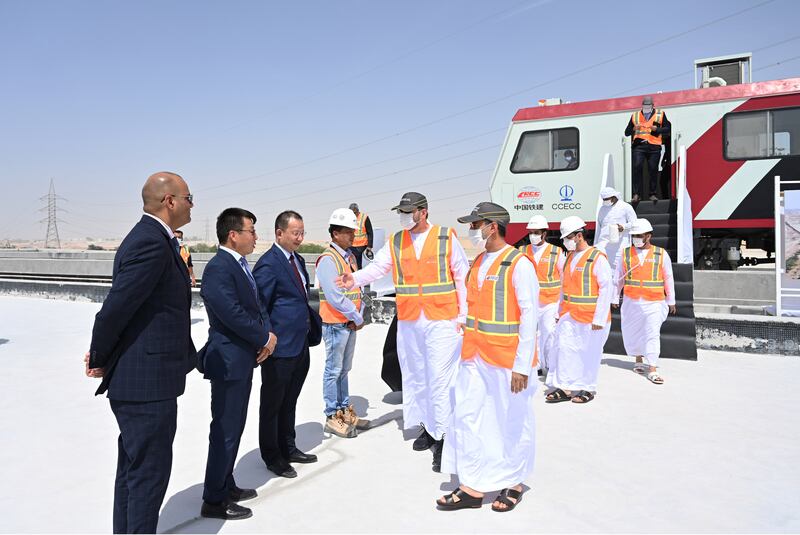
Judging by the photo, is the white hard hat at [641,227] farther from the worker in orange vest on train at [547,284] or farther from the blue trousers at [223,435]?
the blue trousers at [223,435]

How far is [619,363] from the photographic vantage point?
8.17 metres

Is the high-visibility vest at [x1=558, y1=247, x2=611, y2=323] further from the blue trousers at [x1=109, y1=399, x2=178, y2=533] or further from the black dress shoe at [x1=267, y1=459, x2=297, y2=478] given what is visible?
the blue trousers at [x1=109, y1=399, x2=178, y2=533]

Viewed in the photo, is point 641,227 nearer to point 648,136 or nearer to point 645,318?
point 645,318

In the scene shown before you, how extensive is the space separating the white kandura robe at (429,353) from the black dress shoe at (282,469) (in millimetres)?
1120

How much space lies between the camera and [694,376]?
7137 mm

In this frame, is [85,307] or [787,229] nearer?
[787,229]

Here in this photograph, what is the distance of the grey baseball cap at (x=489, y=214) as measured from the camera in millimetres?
3789

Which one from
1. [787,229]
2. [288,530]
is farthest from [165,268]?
[787,229]

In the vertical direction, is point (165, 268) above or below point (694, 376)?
above

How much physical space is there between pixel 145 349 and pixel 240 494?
4.88 ft

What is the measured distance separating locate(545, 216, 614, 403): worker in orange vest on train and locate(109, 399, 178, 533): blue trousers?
4487 millimetres

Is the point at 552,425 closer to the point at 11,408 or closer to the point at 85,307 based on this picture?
the point at 11,408

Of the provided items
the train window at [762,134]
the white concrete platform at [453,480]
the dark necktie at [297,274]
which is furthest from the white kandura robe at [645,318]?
the train window at [762,134]

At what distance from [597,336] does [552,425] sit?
146 centimetres
